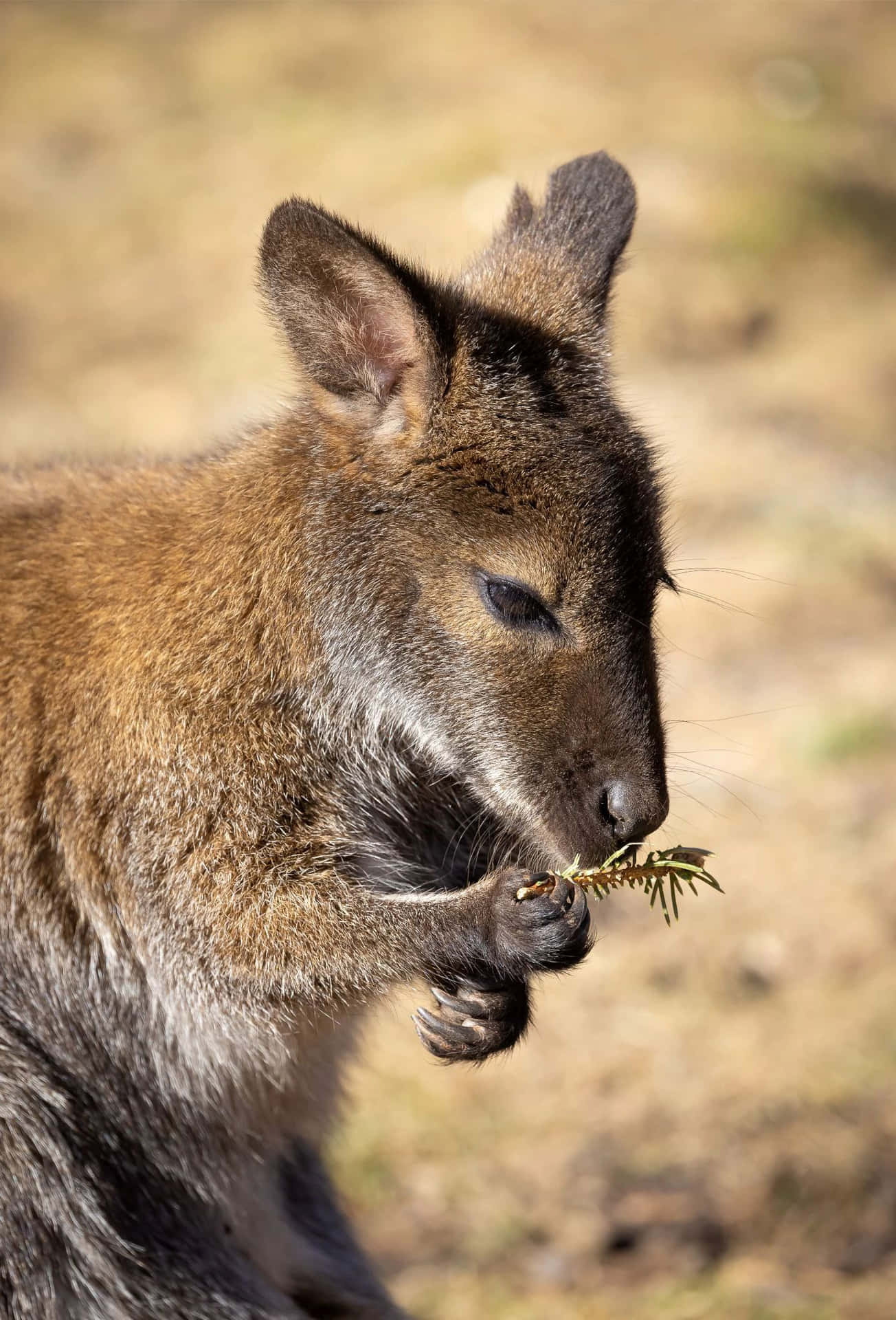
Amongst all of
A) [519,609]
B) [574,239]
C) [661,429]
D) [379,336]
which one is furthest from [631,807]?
[661,429]

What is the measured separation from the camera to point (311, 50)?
1488 centimetres

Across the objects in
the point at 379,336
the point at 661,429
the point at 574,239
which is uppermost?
the point at 574,239

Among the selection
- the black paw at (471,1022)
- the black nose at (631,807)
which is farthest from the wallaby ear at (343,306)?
the black paw at (471,1022)

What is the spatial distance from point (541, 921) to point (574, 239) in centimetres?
171

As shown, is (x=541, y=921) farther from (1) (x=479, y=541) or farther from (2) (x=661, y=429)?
(2) (x=661, y=429)

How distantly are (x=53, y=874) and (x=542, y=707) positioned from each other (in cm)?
110

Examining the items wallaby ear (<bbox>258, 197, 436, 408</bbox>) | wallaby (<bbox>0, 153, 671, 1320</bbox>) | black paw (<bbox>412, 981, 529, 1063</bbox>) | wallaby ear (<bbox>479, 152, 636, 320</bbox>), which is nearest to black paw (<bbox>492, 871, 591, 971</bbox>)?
wallaby (<bbox>0, 153, 671, 1320</bbox>)

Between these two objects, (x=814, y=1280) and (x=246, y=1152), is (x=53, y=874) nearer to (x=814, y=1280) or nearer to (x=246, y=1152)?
(x=246, y=1152)

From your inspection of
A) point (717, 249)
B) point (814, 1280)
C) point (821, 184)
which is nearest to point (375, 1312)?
point (814, 1280)

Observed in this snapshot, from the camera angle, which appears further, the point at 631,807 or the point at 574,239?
the point at 574,239

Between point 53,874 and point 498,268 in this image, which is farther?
point 498,268

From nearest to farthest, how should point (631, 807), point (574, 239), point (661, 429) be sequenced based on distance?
point (631, 807), point (574, 239), point (661, 429)

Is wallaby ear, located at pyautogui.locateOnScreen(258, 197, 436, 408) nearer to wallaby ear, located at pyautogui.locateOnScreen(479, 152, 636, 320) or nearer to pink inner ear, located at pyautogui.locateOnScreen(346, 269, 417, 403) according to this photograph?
pink inner ear, located at pyautogui.locateOnScreen(346, 269, 417, 403)

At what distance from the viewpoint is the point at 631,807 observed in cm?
289
